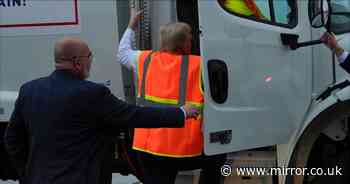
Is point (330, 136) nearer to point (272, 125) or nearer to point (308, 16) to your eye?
point (272, 125)

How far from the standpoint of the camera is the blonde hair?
3461mm

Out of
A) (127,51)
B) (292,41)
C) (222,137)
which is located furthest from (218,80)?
(127,51)

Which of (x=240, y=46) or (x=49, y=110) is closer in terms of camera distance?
(x=49, y=110)

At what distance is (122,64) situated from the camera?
3.76 meters

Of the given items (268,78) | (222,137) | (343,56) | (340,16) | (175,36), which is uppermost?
(340,16)

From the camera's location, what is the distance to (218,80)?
3344 millimetres

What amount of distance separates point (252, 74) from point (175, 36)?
49cm

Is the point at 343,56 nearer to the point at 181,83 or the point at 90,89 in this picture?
the point at 181,83

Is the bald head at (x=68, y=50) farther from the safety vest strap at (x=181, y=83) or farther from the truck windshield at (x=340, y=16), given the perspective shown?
the truck windshield at (x=340, y=16)

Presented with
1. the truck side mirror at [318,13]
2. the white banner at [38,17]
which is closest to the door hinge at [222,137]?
the truck side mirror at [318,13]

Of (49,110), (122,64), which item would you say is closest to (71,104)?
(49,110)

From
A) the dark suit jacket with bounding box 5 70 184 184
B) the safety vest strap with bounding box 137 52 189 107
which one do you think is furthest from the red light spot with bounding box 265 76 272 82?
the dark suit jacket with bounding box 5 70 184 184

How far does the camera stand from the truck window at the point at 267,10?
346 centimetres

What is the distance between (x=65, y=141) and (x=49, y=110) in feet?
0.50
